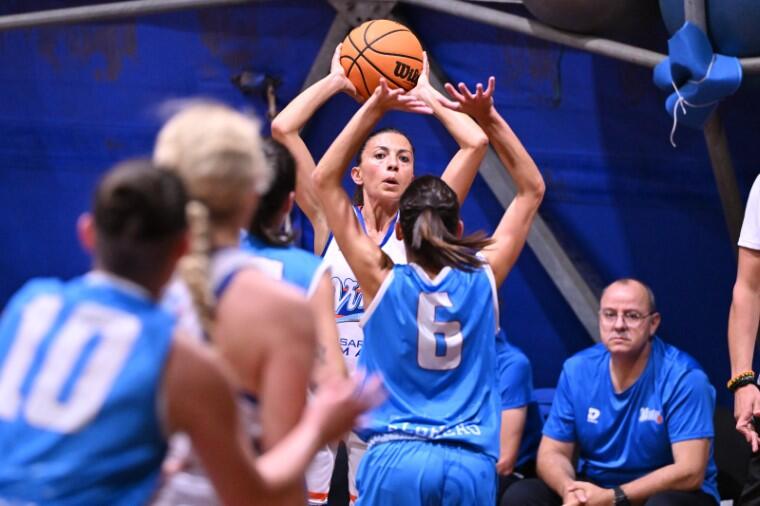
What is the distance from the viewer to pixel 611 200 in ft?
21.4

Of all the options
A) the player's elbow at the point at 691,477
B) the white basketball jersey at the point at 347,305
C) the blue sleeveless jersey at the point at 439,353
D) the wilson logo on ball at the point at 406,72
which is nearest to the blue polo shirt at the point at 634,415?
the player's elbow at the point at 691,477

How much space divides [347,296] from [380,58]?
1044mm

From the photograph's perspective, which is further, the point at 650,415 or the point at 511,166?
the point at 650,415

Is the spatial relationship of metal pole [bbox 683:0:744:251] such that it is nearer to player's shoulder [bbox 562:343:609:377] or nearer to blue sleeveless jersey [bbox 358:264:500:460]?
player's shoulder [bbox 562:343:609:377]

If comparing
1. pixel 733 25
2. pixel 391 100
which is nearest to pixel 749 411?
pixel 733 25

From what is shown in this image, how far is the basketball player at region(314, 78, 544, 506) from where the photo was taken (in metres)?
4.18

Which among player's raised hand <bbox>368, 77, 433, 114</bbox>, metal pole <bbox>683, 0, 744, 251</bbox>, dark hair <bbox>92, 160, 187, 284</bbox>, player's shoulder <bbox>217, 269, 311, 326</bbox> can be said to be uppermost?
metal pole <bbox>683, 0, 744, 251</bbox>

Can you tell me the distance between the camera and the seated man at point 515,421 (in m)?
5.75

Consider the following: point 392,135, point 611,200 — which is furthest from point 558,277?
point 392,135

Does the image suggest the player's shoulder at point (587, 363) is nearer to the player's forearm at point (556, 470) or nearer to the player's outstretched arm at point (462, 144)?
the player's forearm at point (556, 470)

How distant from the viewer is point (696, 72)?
5.06 m

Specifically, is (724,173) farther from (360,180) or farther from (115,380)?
(115,380)

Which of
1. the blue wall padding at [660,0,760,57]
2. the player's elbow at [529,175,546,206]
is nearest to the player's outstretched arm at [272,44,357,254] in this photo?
the player's elbow at [529,175,546,206]

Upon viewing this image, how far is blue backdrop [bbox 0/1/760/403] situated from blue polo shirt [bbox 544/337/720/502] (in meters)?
0.92
